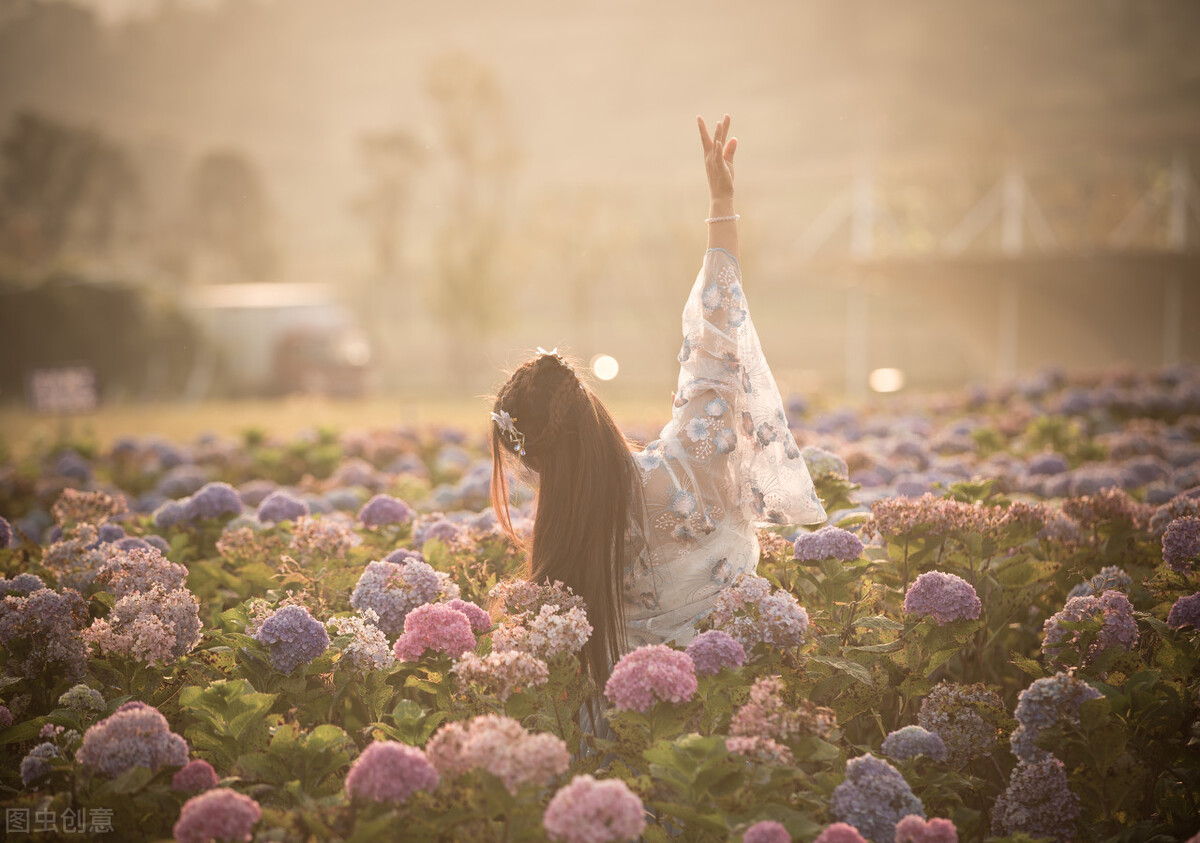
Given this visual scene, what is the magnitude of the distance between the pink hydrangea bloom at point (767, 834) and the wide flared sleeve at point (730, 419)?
1.17 meters

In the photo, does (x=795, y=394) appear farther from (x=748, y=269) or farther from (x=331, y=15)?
(x=331, y=15)

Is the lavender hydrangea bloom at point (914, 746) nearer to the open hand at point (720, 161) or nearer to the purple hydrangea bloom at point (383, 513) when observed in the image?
the open hand at point (720, 161)

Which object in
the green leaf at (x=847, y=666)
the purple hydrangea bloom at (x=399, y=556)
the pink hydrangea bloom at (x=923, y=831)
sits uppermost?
the purple hydrangea bloom at (x=399, y=556)

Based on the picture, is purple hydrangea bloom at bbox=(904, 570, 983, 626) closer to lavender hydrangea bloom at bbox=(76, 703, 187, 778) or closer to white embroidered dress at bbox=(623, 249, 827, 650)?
white embroidered dress at bbox=(623, 249, 827, 650)

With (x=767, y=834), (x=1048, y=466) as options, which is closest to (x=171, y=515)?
(x=767, y=834)

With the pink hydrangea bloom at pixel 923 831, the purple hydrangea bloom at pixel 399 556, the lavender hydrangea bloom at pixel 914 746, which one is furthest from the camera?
the purple hydrangea bloom at pixel 399 556

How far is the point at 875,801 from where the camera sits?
2.08 meters

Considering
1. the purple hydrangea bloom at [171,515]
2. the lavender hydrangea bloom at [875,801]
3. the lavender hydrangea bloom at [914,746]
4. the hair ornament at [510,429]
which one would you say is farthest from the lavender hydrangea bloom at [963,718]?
the purple hydrangea bloom at [171,515]

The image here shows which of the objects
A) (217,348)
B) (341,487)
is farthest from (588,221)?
(341,487)

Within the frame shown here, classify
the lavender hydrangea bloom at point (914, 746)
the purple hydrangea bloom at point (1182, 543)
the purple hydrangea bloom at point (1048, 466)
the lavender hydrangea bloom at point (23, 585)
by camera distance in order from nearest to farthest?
the lavender hydrangea bloom at point (914, 746) < the purple hydrangea bloom at point (1182, 543) < the lavender hydrangea bloom at point (23, 585) < the purple hydrangea bloom at point (1048, 466)

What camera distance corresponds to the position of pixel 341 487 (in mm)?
5559

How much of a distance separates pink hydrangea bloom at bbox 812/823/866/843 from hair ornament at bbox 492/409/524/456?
131cm

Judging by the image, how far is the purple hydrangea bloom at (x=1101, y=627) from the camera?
2.54 m

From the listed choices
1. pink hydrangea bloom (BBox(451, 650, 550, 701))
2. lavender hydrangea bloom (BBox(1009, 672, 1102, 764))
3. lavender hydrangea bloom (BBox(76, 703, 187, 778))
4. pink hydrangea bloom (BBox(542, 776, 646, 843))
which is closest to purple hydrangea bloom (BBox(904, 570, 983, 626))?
lavender hydrangea bloom (BBox(1009, 672, 1102, 764))
